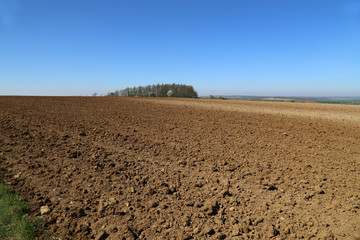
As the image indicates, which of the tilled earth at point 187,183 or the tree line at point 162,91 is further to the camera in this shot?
the tree line at point 162,91

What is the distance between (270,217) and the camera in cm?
337

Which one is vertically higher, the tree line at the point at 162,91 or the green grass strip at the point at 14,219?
the tree line at the point at 162,91

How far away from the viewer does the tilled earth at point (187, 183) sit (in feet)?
10.6

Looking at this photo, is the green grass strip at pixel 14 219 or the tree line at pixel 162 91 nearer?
the green grass strip at pixel 14 219

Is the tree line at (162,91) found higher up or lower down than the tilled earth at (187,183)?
higher up

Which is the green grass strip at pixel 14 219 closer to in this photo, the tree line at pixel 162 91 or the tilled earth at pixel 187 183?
the tilled earth at pixel 187 183

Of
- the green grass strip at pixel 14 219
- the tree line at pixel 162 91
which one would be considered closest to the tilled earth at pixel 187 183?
the green grass strip at pixel 14 219

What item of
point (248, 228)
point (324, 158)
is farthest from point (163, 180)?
point (324, 158)

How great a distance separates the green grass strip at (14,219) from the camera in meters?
3.18

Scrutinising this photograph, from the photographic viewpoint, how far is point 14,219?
3482mm

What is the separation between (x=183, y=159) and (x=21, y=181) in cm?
379

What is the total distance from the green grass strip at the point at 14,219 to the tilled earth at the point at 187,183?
198 mm

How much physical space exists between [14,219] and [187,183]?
3.09m

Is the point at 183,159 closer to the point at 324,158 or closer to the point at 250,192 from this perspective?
the point at 250,192
